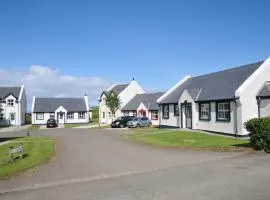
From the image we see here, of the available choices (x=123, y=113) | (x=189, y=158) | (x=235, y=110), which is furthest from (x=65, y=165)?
(x=123, y=113)

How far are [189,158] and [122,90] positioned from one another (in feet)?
166

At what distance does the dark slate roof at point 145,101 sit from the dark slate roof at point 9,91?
22.7m

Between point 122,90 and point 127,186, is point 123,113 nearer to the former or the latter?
point 122,90

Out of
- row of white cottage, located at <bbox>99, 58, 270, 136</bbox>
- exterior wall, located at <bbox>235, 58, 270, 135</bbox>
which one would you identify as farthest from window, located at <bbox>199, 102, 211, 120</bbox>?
exterior wall, located at <bbox>235, 58, 270, 135</bbox>

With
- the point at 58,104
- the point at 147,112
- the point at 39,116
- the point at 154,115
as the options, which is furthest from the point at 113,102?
the point at 39,116

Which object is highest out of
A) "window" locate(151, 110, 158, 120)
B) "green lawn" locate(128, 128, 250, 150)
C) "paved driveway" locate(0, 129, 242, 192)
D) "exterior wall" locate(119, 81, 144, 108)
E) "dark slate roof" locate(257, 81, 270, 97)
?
"exterior wall" locate(119, 81, 144, 108)

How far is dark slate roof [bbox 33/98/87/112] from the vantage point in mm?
74938

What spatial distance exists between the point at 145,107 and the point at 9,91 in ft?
102

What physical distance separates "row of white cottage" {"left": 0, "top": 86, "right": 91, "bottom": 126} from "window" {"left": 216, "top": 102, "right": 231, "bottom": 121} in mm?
48969

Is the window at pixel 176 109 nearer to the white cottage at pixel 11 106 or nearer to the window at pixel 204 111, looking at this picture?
the window at pixel 204 111

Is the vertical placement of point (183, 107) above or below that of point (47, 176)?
above

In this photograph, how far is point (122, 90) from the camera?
221ft

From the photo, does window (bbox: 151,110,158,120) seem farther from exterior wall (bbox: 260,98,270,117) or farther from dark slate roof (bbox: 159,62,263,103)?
exterior wall (bbox: 260,98,270,117)

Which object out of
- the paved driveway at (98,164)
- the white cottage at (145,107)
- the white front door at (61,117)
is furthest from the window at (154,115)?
the paved driveway at (98,164)
